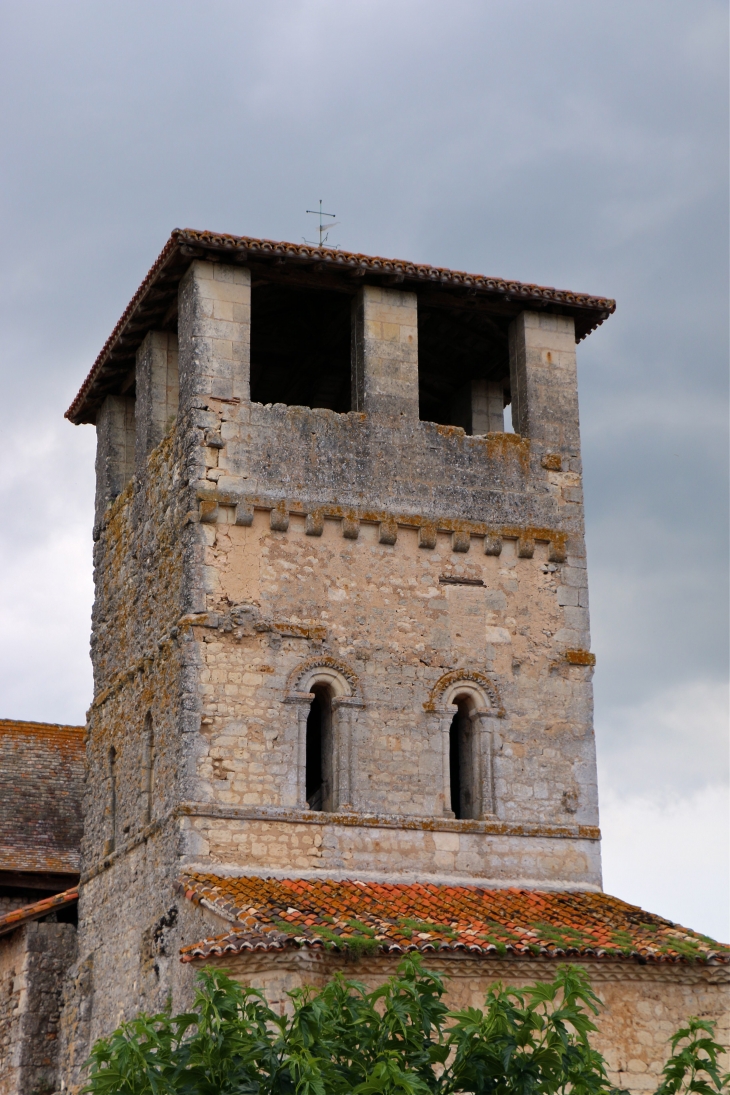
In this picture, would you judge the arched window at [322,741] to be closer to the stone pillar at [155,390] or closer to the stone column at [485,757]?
the stone column at [485,757]

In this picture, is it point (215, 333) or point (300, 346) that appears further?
point (300, 346)

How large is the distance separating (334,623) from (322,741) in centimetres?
128

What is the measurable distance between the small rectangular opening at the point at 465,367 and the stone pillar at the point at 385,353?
3.87 ft

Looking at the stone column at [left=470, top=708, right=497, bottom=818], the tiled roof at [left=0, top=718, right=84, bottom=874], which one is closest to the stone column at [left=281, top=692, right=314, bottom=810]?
the stone column at [left=470, top=708, right=497, bottom=818]

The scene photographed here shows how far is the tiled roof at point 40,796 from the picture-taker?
2183 centimetres

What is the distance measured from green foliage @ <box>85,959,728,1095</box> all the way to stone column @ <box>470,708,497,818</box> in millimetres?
5967

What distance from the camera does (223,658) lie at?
56.2 ft

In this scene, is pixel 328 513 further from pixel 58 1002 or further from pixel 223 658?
pixel 58 1002

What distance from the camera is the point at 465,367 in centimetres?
2130

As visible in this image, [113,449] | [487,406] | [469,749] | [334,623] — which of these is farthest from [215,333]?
[469,749]

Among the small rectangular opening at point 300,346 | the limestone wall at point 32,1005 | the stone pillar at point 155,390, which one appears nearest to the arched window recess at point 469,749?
the stone pillar at point 155,390

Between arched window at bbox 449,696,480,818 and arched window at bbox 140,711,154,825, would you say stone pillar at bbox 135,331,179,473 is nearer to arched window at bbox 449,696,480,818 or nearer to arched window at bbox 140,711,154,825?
arched window at bbox 140,711,154,825

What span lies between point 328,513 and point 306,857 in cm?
375

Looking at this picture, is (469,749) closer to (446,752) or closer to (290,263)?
(446,752)
